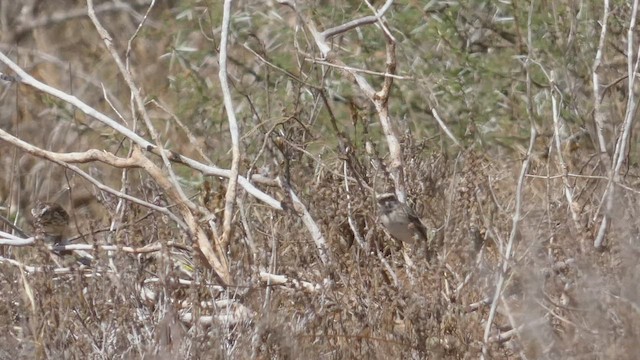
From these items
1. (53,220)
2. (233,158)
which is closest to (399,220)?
(233,158)

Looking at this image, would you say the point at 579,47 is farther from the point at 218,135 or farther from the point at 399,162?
the point at 218,135

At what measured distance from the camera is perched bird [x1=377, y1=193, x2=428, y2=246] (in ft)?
19.4

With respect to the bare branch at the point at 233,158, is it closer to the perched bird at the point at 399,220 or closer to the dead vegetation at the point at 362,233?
the dead vegetation at the point at 362,233

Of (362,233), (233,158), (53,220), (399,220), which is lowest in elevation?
(53,220)

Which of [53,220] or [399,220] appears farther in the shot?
[53,220]

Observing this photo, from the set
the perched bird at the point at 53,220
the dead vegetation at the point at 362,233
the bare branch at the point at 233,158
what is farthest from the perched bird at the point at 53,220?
the bare branch at the point at 233,158

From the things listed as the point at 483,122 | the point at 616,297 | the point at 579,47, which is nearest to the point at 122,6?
the point at 483,122

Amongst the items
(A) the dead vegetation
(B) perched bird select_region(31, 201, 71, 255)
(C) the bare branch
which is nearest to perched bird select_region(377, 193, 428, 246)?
(A) the dead vegetation

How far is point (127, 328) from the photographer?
4707 millimetres

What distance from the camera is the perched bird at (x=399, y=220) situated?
233 inches

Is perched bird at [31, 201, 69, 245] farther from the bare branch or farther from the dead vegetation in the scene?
the bare branch

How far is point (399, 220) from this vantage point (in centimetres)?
605

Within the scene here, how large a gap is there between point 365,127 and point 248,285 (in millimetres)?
1942

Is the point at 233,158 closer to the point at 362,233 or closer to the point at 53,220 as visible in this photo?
the point at 362,233
